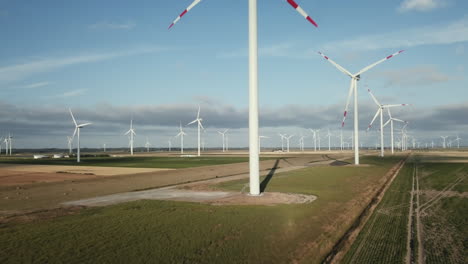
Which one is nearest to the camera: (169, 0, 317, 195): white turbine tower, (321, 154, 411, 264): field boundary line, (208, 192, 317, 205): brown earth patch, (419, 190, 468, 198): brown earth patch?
(321, 154, 411, 264): field boundary line

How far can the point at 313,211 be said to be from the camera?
22797 millimetres

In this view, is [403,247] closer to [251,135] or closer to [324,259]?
[324,259]

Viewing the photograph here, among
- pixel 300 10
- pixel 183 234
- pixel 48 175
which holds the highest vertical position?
pixel 300 10

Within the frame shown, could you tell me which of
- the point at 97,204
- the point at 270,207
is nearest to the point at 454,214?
the point at 270,207

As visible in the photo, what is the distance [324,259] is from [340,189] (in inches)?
850

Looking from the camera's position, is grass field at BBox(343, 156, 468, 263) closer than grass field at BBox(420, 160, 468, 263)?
Yes

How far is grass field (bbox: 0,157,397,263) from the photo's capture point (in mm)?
13969

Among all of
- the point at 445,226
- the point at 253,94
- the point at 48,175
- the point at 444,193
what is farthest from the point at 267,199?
the point at 48,175

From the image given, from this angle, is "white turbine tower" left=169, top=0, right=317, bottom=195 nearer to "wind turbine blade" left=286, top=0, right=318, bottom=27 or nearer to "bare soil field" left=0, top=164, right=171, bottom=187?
"wind turbine blade" left=286, top=0, right=318, bottom=27

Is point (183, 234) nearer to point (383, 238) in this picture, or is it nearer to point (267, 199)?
point (383, 238)

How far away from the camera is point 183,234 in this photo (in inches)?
682

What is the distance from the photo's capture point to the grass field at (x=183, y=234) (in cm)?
1397

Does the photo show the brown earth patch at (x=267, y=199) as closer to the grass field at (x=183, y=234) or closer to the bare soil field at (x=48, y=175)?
the grass field at (x=183, y=234)

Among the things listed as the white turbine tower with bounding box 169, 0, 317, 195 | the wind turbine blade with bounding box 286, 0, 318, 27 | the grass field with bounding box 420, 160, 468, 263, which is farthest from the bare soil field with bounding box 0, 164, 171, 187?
the grass field with bounding box 420, 160, 468, 263
